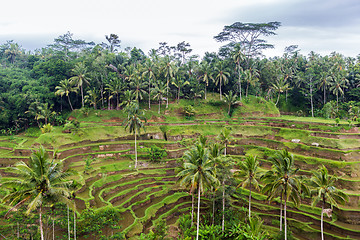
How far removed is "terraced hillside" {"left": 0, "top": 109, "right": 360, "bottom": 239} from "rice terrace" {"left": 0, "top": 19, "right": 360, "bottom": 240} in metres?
A: 0.17

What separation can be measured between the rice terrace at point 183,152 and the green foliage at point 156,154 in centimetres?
24

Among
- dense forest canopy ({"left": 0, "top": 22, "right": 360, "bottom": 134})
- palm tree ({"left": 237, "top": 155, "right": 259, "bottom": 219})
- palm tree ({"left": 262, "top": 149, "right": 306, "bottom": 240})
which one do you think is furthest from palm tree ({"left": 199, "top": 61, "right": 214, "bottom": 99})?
palm tree ({"left": 262, "top": 149, "right": 306, "bottom": 240})

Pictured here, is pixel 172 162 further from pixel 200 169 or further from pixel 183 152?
pixel 200 169

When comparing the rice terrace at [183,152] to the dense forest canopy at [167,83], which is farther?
the dense forest canopy at [167,83]

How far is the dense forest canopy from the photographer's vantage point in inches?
1860

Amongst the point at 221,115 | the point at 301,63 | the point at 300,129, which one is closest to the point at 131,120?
the point at 221,115

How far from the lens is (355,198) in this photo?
2555cm

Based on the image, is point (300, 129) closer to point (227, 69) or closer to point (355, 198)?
point (355, 198)

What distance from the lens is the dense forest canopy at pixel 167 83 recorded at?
155ft

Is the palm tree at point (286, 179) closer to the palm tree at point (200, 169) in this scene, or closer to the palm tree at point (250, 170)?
the palm tree at point (250, 170)

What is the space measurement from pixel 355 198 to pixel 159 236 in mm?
23219

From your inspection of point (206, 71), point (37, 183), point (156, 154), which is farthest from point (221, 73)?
point (37, 183)

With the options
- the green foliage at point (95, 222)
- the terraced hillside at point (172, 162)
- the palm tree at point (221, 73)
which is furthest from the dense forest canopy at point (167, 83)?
the green foliage at point (95, 222)

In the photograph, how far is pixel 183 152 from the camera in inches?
1314
